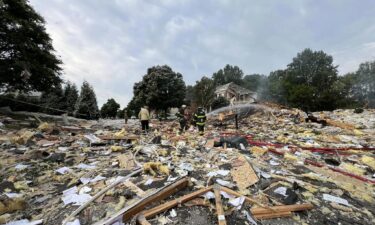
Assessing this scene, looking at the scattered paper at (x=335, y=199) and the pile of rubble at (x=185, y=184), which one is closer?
the pile of rubble at (x=185, y=184)

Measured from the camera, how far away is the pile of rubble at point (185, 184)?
2.96 meters

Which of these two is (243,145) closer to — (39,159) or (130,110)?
(39,159)

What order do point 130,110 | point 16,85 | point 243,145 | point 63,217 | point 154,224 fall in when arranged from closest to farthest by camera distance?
1. point 154,224
2. point 63,217
3. point 243,145
4. point 16,85
5. point 130,110

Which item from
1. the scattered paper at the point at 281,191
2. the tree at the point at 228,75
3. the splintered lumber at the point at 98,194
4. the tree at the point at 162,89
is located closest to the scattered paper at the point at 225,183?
the scattered paper at the point at 281,191

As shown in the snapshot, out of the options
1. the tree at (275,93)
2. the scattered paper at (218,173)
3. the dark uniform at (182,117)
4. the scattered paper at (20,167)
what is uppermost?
the tree at (275,93)

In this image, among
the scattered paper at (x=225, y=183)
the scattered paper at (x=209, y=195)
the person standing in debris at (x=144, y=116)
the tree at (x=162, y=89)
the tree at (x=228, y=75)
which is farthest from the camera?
the tree at (x=228, y=75)

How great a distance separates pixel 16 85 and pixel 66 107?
1399 centimetres

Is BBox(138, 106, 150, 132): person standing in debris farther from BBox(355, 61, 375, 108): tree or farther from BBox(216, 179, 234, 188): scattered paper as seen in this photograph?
BBox(355, 61, 375, 108): tree

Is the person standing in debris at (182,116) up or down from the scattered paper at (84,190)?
up

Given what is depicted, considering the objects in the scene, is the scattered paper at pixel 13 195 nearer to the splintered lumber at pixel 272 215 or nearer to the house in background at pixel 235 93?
the splintered lumber at pixel 272 215

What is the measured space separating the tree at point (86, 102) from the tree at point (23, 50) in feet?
36.2

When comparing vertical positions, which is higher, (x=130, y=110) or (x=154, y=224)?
(x=130, y=110)

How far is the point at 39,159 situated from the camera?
526 centimetres

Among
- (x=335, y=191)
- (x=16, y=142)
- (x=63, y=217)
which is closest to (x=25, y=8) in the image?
(x=16, y=142)
